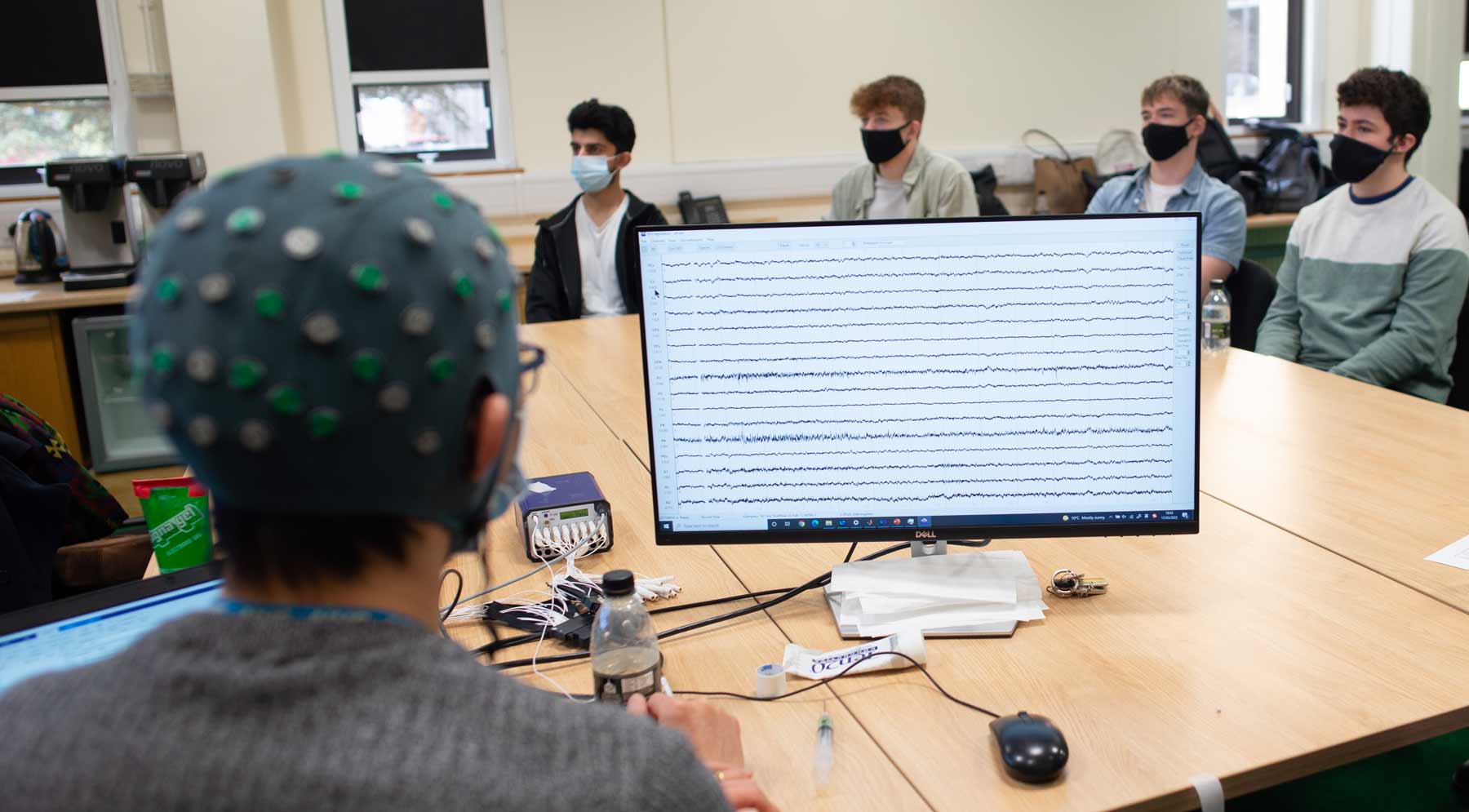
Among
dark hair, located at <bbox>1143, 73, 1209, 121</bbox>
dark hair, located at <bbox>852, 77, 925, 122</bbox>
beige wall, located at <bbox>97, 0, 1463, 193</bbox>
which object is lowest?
dark hair, located at <bbox>1143, 73, 1209, 121</bbox>

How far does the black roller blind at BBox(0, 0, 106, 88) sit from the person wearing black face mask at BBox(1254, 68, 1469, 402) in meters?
4.44

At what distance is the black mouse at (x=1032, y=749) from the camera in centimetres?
99

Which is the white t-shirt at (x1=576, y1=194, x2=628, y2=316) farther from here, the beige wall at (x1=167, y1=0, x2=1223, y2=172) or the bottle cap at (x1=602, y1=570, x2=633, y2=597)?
the bottle cap at (x1=602, y1=570, x2=633, y2=597)

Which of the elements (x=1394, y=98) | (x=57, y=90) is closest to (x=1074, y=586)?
(x=1394, y=98)

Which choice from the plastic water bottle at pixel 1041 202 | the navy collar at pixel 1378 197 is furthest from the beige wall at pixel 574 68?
the navy collar at pixel 1378 197

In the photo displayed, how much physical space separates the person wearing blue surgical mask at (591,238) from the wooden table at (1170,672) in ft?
7.56

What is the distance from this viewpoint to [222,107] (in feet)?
14.4

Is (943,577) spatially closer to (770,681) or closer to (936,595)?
(936,595)

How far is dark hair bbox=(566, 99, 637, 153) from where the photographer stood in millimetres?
3787

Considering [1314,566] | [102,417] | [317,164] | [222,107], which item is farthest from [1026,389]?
[222,107]

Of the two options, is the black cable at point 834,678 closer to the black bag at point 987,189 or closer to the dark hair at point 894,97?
the dark hair at point 894,97

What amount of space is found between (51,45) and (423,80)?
143cm

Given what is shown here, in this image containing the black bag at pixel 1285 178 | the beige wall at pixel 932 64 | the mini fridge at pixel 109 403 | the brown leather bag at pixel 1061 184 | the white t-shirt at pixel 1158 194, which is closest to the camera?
the white t-shirt at pixel 1158 194

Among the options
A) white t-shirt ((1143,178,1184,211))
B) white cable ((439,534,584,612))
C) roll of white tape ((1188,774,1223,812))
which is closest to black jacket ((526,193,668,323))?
white t-shirt ((1143,178,1184,211))
